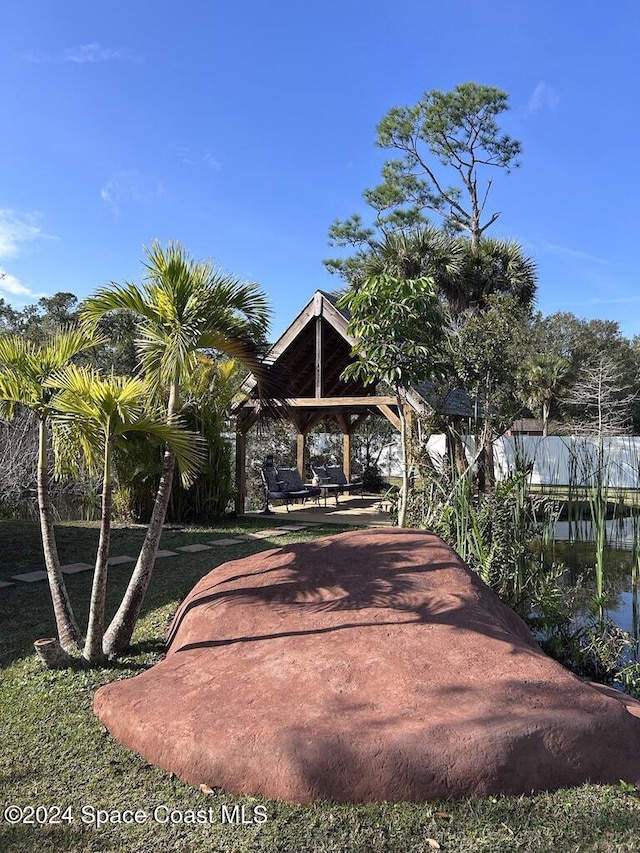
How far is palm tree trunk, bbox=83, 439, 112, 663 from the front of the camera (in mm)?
3469

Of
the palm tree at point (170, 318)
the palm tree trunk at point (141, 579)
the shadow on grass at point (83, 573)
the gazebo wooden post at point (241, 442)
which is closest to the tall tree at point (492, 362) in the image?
the shadow on grass at point (83, 573)

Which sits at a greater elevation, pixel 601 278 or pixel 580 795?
pixel 601 278

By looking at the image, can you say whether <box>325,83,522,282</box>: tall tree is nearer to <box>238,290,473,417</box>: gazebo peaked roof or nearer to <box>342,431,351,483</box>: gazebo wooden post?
<box>342,431,351,483</box>: gazebo wooden post

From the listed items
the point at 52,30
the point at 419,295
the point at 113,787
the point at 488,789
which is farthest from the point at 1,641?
the point at 52,30

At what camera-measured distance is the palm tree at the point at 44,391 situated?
3.69m

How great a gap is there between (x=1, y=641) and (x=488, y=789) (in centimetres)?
356

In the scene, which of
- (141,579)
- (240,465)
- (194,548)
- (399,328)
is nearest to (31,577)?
(194,548)

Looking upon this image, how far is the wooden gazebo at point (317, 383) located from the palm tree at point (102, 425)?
4.19m

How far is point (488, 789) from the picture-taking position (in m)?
2.35

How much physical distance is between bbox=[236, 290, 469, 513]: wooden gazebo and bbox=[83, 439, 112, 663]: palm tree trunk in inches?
177

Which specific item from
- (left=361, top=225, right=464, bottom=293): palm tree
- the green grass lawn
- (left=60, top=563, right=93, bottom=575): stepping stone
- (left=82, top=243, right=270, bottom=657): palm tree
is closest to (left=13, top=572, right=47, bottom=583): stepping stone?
(left=60, top=563, right=93, bottom=575): stepping stone

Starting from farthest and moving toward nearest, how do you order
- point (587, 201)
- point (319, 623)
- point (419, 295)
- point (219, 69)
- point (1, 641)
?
point (587, 201), point (219, 69), point (419, 295), point (1, 641), point (319, 623)

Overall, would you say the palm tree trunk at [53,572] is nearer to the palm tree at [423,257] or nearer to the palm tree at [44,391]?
the palm tree at [44,391]

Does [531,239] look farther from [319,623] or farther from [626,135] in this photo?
[319,623]
